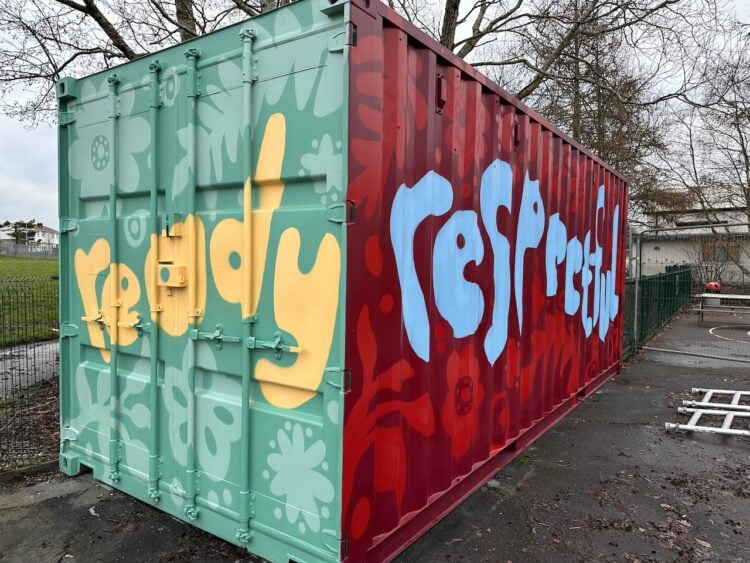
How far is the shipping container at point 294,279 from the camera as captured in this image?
247 centimetres

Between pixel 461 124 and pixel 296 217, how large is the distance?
4.81ft

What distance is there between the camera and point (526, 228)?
4352 millimetres

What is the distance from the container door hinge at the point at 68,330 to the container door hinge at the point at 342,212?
2.51 meters

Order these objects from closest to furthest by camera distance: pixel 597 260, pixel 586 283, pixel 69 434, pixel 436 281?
pixel 436 281 < pixel 69 434 < pixel 586 283 < pixel 597 260

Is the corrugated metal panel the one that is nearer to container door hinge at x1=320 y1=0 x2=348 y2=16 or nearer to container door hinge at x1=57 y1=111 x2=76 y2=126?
container door hinge at x1=320 y1=0 x2=348 y2=16

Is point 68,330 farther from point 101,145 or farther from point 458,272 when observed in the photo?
point 458,272

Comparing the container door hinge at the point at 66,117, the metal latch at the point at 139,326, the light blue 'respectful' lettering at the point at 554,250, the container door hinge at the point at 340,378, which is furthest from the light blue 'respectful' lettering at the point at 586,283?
the container door hinge at the point at 66,117

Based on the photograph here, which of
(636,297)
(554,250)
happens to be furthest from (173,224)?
(636,297)

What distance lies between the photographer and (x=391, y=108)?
2.67m

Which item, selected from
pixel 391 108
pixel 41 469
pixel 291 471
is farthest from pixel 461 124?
pixel 41 469

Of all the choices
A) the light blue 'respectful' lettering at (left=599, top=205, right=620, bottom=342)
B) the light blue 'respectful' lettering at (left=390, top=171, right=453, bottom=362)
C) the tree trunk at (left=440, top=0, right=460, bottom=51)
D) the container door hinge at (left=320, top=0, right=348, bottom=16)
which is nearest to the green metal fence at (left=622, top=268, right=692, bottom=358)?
the light blue 'respectful' lettering at (left=599, top=205, right=620, bottom=342)

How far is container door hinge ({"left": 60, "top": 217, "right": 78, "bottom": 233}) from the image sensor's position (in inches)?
146

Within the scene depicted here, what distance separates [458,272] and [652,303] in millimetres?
10306

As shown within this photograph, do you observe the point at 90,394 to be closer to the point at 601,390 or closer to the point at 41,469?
the point at 41,469
